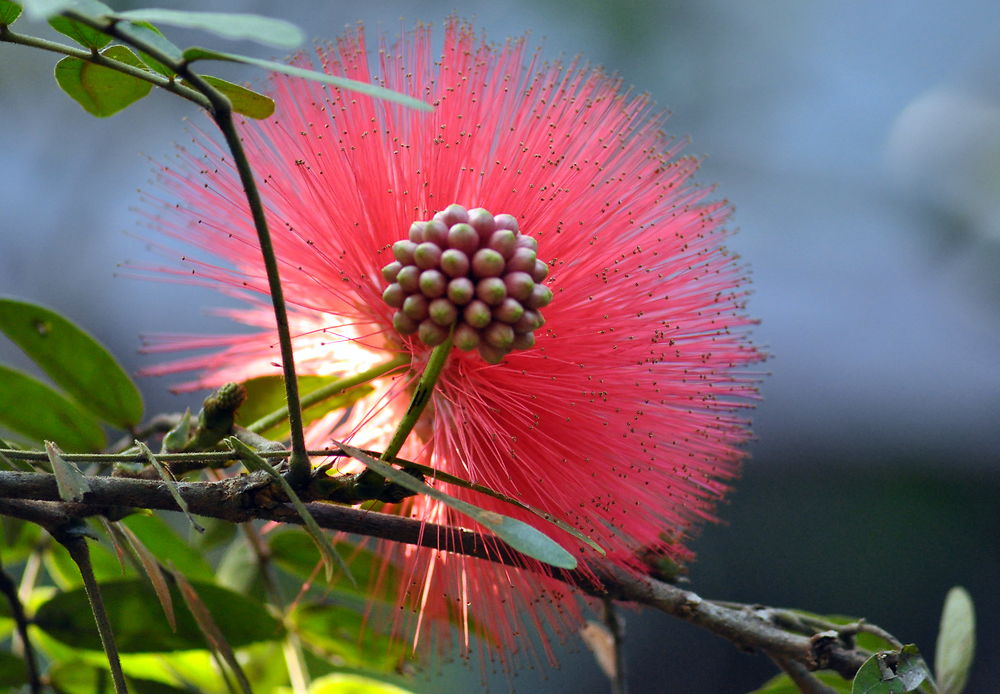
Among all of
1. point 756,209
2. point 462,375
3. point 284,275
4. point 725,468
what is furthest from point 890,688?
point 756,209

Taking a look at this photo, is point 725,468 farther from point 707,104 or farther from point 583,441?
point 707,104

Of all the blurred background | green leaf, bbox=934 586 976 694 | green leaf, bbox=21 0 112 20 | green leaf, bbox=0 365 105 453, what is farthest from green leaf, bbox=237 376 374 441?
the blurred background

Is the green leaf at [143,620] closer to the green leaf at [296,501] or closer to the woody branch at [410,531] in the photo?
the woody branch at [410,531]

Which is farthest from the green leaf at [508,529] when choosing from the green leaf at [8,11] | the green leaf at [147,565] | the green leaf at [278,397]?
the green leaf at [8,11]

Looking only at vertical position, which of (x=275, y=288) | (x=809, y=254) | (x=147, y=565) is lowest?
(x=147, y=565)

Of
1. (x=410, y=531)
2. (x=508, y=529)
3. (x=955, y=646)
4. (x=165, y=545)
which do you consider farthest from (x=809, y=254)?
(x=508, y=529)

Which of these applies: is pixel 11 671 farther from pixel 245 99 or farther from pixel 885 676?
pixel 885 676

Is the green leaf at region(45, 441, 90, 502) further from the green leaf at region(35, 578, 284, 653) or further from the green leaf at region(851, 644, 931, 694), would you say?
the green leaf at region(851, 644, 931, 694)
